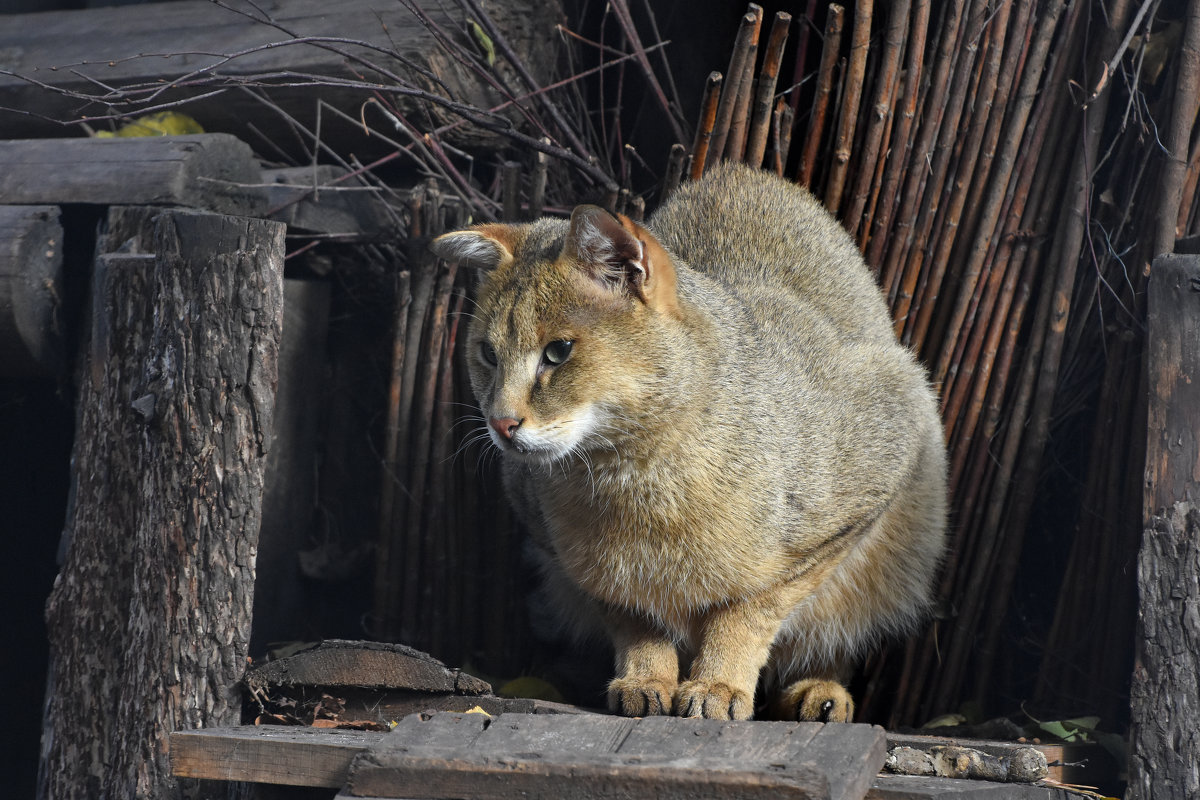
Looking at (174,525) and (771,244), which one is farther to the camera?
(771,244)

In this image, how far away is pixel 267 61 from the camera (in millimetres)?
4352

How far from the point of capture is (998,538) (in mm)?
3672

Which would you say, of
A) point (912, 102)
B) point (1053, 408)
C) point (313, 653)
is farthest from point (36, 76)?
point (1053, 408)

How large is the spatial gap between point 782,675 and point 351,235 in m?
2.28

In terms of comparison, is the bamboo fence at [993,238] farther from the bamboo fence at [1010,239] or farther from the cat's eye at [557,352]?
the cat's eye at [557,352]

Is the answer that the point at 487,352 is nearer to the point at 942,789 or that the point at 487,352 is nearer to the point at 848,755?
the point at 848,755

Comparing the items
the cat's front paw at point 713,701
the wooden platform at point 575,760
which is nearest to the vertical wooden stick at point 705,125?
the cat's front paw at point 713,701

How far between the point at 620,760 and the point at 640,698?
624mm

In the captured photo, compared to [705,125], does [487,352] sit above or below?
below

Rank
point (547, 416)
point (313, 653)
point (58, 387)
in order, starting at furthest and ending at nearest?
point (58, 387) < point (313, 653) < point (547, 416)

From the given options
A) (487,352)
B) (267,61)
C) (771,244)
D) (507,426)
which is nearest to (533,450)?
(507,426)

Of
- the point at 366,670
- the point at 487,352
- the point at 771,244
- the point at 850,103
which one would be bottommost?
the point at 366,670

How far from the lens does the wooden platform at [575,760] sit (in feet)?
7.18

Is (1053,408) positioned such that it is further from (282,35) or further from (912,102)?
(282,35)
